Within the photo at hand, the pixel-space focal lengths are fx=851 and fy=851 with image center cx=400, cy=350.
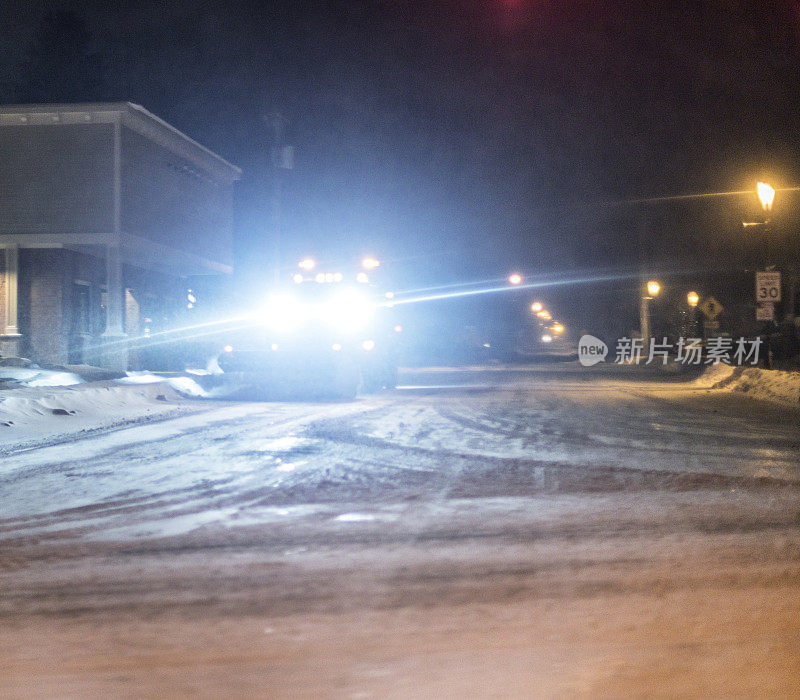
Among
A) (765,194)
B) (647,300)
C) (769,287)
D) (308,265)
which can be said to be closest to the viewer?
(765,194)

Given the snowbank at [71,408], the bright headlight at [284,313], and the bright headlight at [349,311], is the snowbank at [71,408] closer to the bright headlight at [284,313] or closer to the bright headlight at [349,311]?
the bright headlight at [284,313]

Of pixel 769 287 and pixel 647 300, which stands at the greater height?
pixel 647 300

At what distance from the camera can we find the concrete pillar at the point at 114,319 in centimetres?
2375

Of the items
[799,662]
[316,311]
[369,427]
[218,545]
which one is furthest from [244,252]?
[799,662]

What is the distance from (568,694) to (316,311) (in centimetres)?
1855

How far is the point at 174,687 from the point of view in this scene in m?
3.65

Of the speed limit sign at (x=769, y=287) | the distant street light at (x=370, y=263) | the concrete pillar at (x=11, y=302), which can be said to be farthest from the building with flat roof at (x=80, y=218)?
the speed limit sign at (x=769, y=287)

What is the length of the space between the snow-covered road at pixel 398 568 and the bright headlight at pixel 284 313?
1035 centimetres

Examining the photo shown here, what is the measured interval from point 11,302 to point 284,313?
27.1 ft

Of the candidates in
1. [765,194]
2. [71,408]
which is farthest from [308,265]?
[765,194]

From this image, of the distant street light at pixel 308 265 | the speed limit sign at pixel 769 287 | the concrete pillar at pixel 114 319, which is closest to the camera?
the speed limit sign at pixel 769 287

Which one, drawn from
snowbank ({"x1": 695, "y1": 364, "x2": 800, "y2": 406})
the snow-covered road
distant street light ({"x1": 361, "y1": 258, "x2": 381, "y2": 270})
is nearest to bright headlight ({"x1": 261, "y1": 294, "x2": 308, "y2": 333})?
distant street light ({"x1": 361, "y1": 258, "x2": 381, "y2": 270})

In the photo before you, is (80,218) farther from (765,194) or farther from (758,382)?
(758,382)

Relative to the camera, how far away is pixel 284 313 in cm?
2186
